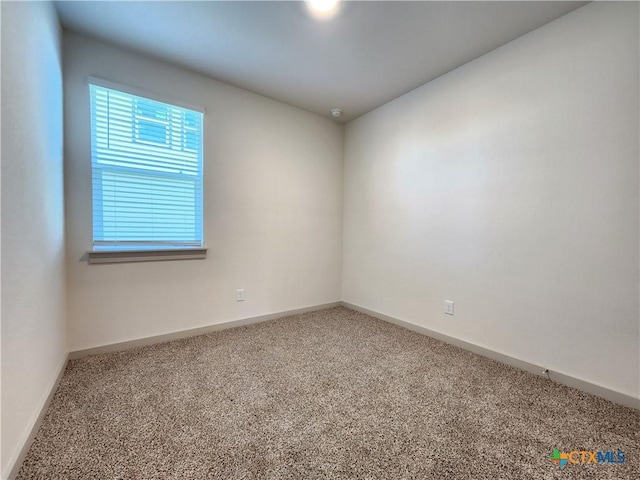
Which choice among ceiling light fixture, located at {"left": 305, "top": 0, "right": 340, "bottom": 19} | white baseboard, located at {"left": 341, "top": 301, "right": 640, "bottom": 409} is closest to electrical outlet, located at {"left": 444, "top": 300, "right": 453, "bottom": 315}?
white baseboard, located at {"left": 341, "top": 301, "right": 640, "bottom": 409}

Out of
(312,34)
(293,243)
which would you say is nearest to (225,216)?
(293,243)

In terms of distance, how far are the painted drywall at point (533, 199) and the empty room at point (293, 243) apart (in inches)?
0.5

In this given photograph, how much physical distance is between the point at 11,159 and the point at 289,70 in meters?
2.05

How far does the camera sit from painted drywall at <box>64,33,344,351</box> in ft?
6.86

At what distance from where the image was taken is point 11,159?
1.13 m

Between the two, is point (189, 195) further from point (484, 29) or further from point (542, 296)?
point (542, 296)

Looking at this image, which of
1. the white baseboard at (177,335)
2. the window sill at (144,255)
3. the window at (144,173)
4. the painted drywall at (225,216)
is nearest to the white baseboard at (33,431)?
the white baseboard at (177,335)

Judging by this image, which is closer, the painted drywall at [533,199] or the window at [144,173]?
the painted drywall at [533,199]

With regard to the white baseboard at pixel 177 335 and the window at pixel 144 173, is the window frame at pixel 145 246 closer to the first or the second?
the window at pixel 144 173

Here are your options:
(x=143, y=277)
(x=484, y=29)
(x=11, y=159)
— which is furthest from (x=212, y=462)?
(x=484, y=29)

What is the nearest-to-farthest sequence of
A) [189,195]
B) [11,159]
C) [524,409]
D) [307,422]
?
1. [11,159]
2. [307,422]
3. [524,409]
4. [189,195]

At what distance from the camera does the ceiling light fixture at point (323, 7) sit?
1.72m

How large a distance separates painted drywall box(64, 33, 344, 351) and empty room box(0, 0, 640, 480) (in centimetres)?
2

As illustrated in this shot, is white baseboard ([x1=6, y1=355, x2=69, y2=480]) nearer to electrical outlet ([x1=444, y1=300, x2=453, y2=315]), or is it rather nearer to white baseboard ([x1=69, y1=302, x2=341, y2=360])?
white baseboard ([x1=69, y1=302, x2=341, y2=360])
